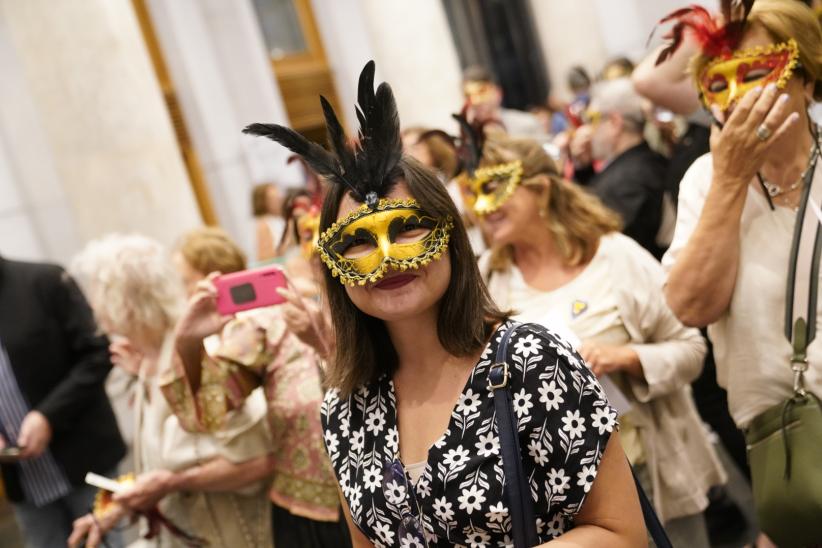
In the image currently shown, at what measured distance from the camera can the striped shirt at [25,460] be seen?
443 cm

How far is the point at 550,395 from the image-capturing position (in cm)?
184

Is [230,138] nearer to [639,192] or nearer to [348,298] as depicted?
[639,192]

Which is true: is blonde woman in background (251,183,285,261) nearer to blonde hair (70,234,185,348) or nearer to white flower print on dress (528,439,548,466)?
blonde hair (70,234,185,348)

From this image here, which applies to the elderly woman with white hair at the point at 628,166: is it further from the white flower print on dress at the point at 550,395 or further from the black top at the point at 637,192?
the white flower print on dress at the point at 550,395

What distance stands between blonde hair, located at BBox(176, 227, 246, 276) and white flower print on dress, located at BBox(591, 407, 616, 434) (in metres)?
2.51

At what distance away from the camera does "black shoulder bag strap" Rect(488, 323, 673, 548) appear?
1797 mm

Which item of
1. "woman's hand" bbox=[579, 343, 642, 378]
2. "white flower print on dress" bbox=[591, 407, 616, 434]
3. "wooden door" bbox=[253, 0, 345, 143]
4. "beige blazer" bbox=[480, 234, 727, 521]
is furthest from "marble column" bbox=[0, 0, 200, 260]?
"wooden door" bbox=[253, 0, 345, 143]

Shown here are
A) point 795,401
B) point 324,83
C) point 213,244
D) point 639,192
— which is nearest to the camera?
point 795,401

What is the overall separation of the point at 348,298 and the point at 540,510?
67 cm

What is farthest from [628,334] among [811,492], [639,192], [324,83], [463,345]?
[324,83]

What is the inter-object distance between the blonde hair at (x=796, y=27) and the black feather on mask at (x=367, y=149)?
47.0 inches

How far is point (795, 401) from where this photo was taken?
235cm

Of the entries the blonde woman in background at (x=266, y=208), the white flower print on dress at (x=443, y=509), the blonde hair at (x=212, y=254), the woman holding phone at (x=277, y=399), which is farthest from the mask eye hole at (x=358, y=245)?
the blonde woman in background at (x=266, y=208)

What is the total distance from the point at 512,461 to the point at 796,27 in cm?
154
